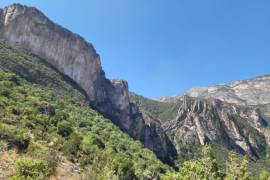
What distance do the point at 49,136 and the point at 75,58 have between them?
100 meters

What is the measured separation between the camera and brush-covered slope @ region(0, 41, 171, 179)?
197ft

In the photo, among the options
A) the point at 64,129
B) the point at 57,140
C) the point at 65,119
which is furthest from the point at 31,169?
the point at 65,119

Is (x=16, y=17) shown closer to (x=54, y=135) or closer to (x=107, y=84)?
(x=107, y=84)

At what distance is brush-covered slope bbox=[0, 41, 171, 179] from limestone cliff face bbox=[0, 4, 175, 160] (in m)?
14.5

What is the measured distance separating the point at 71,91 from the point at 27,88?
125 feet

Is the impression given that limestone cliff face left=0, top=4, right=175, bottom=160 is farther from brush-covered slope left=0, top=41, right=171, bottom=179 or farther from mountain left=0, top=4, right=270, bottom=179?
brush-covered slope left=0, top=41, right=171, bottom=179

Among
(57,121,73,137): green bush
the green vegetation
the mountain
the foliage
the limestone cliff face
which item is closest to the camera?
the foliage

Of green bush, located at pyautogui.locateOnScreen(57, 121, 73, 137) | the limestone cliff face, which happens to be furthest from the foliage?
the limestone cliff face

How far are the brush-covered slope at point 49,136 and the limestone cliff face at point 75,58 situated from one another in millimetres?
14513

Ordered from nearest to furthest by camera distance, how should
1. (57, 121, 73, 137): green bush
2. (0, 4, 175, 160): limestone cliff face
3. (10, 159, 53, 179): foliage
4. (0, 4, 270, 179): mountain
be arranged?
(10, 159, 53, 179): foliage → (0, 4, 270, 179): mountain → (57, 121, 73, 137): green bush → (0, 4, 175, 160): limestone cliff face

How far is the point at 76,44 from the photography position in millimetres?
178250

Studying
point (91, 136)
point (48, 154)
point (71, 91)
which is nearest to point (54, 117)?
point (91, 136)

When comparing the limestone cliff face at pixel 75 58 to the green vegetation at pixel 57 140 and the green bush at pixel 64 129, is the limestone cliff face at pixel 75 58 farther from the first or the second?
the green bush at pixel 64 129

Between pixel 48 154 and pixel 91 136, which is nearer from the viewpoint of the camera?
pixel 48 154
